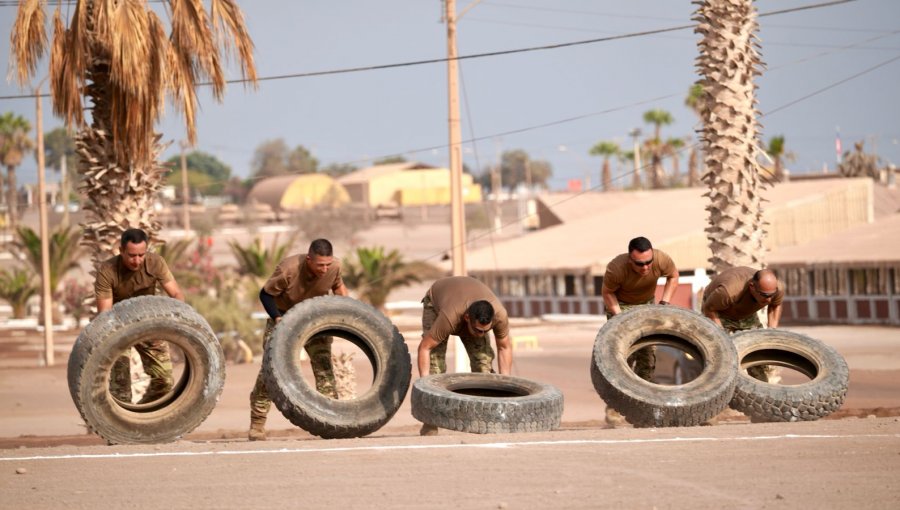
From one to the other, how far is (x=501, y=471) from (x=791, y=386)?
433cm

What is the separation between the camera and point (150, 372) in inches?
506

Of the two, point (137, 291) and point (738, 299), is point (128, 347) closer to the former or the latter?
point (137, 291)

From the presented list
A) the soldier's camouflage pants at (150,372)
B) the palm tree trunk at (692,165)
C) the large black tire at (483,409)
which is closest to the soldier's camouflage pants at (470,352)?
the large black tire at (483,409)

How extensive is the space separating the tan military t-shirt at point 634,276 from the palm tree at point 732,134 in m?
6.59

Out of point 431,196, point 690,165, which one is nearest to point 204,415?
point 690,165

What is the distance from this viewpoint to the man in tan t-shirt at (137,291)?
40.7ft

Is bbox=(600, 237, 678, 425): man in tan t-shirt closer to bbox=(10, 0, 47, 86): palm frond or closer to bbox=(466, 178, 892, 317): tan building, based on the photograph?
bbox=(10, 0, 47, 86): palm frond

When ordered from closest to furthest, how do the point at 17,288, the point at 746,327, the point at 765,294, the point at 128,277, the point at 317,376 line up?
1. the point at 128,277
2. the point at 317,376
3. the point at 765,294
4. the point at 746,327
5. the point at 17,288

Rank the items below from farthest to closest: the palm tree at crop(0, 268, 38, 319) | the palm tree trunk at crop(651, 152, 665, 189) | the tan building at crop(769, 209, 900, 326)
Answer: the palm tree trunk at crop(651, 152, 665, 189) → the palm tree at crop(0, 268, 38, 319) → the tan building at crop(769, 209, 900, 326)

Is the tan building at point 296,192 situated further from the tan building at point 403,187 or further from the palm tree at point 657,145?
the palm tree at point 657,145

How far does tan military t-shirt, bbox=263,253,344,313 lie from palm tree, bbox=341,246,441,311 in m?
36.6

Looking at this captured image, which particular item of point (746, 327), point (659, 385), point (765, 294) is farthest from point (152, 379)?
point (746, 327)

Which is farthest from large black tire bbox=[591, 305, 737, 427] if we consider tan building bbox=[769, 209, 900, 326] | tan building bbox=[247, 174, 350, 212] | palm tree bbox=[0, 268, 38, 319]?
tan building bbox=[247, 174, 350, 212]

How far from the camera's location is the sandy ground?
870 cm
